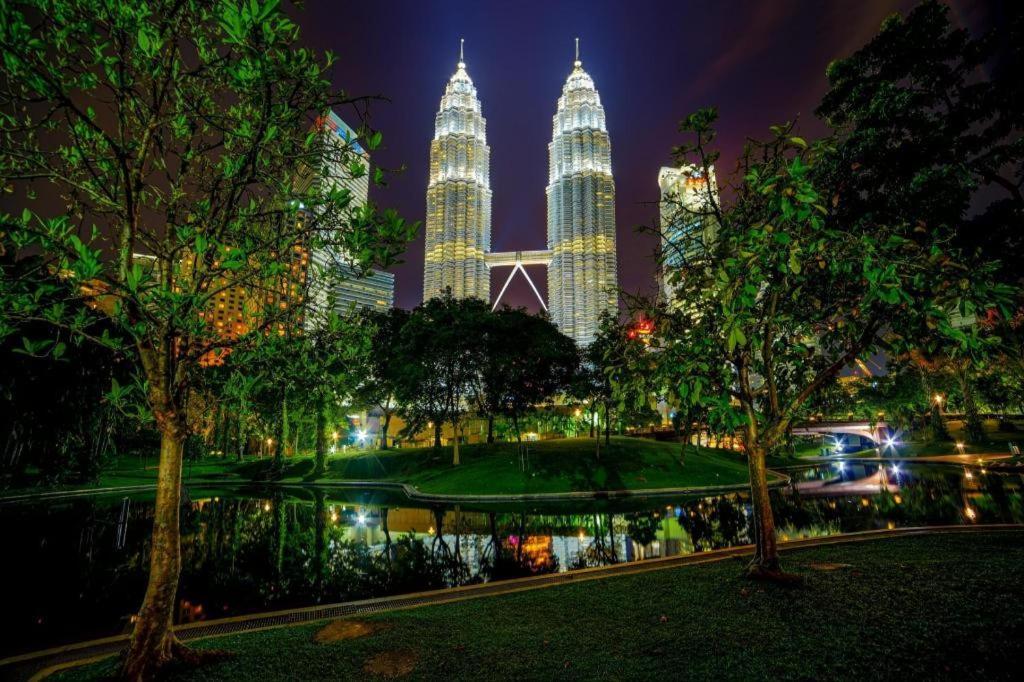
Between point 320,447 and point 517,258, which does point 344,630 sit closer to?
point 320,447

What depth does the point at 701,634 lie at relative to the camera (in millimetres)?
6465

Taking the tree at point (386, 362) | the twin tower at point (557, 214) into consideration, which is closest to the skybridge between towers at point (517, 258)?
the twin tower at point (557, 214)

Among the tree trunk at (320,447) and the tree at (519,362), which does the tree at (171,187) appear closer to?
the tree at (519,362)

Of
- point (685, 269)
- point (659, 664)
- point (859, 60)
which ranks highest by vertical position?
point (859, 60)

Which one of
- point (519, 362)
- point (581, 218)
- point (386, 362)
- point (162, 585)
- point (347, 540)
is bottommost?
point (347, 540)

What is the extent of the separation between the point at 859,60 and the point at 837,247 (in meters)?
18.1

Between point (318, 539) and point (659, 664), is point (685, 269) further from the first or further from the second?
point (318, 539)

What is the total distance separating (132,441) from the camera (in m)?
54.2

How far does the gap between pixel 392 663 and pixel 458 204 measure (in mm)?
163482

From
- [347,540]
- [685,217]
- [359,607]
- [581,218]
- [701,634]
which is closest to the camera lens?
[701,634]

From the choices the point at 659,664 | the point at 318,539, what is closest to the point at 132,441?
the point at 318,539

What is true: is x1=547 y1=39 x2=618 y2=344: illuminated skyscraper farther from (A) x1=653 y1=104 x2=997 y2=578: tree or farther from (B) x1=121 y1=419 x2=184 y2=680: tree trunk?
(B) x1=121 y1=419 x2=184 y2=680: tree trunk

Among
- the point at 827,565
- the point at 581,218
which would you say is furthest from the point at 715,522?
the point at 581,218

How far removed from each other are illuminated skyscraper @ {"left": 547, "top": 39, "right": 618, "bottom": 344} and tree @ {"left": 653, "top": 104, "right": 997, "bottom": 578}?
13885cm
